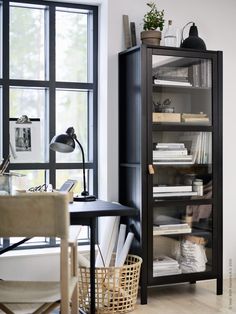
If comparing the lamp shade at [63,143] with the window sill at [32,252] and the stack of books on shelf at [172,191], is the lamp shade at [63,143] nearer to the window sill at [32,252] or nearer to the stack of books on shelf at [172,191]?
the stack of books on shelf at [172,191]

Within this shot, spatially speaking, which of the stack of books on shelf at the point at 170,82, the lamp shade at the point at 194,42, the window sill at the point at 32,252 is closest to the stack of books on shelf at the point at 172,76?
the stack of books on shelf at the point at 170,82

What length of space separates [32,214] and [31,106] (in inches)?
77.0

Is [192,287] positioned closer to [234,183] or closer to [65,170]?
[234,183]

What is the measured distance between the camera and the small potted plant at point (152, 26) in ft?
12.8

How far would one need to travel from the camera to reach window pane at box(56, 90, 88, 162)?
166 inches

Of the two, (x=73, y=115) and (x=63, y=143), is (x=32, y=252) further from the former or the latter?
(x=73, y=115)

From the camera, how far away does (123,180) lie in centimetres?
408

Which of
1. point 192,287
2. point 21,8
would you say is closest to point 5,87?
point 21,8

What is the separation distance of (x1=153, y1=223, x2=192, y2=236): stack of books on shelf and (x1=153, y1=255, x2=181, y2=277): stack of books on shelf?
7.9 inches

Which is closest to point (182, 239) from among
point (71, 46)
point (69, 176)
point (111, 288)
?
point (111, 288)

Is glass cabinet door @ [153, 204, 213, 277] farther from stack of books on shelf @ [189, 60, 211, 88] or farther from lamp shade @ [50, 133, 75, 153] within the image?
stack of books on shelf @ [189, 60, 211, 88]

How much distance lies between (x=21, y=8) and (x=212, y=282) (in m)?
2.77

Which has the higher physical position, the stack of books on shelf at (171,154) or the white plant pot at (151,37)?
the white plant pot at (151,37)

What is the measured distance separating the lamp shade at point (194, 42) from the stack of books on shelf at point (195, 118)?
1.72 ft
